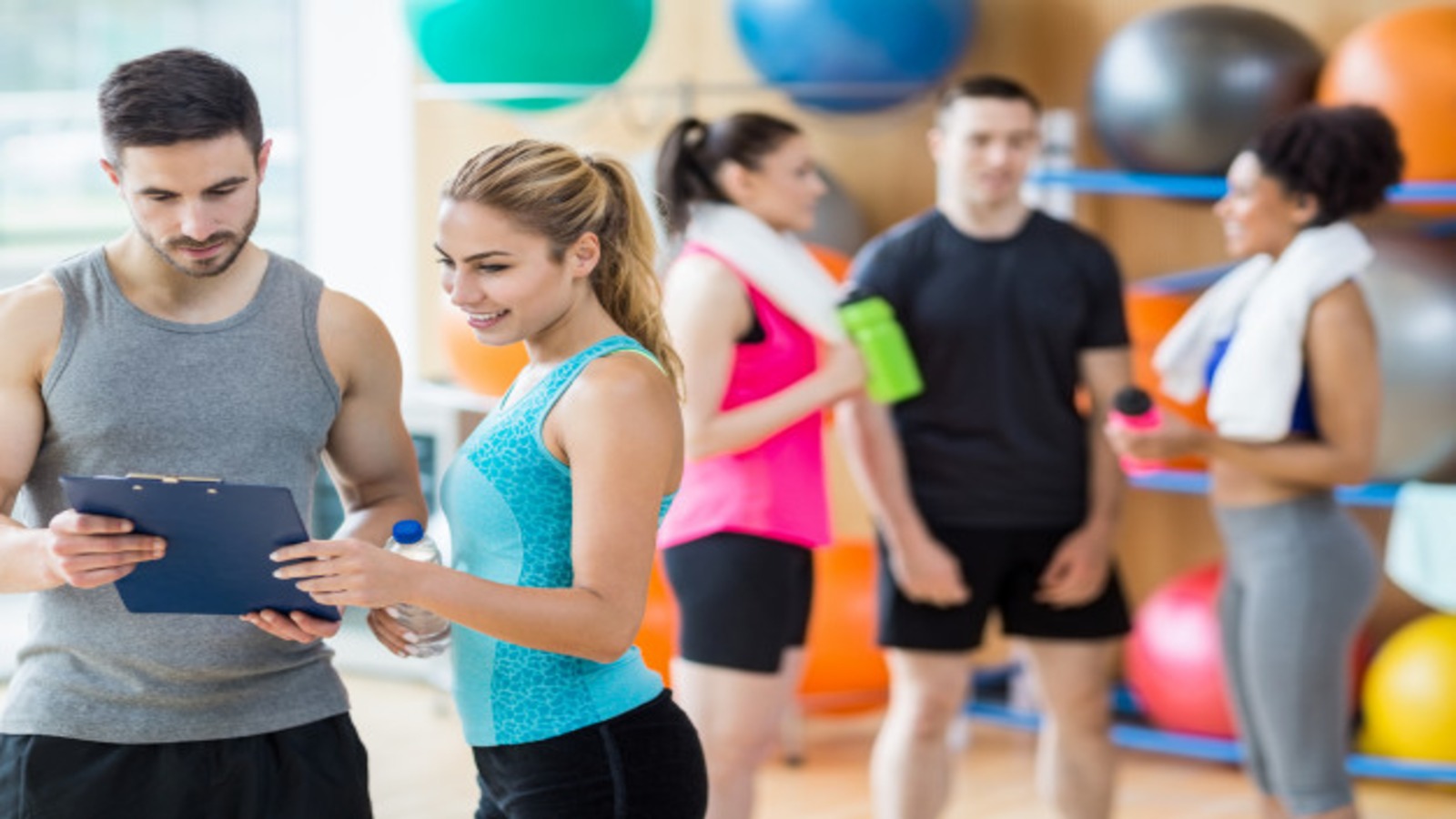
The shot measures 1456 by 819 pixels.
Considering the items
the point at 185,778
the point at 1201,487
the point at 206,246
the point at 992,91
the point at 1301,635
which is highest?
the point at 992,91

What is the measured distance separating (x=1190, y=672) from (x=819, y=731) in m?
0.98

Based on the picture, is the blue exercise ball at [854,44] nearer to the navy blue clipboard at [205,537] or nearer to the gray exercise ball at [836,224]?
the gray exercise ball at [836,224]

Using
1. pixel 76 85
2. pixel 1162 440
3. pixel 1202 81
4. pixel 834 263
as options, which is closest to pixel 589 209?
pixel 1162 440

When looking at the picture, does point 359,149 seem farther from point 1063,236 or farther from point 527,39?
point 1063,236

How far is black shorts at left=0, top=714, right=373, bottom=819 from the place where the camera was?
5.85 feet

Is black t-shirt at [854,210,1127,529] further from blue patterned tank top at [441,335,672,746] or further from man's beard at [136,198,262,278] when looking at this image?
man's beard at [136,198,262,278]

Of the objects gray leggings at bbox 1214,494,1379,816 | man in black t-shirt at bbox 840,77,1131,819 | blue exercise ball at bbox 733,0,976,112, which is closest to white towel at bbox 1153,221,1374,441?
gray leggings at bbox 1214,494,1379,816

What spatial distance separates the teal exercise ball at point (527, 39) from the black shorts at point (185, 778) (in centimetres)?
225

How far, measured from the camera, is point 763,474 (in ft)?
9.22

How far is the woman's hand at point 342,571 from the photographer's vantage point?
5.14 ft

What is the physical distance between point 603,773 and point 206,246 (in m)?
0.59

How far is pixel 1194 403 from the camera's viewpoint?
3980 mm

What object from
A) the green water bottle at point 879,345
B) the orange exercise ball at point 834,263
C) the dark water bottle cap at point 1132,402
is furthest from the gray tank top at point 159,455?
the orange exercise ball at point 834,263

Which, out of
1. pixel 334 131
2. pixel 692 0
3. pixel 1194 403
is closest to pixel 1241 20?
pixel 1194 403
